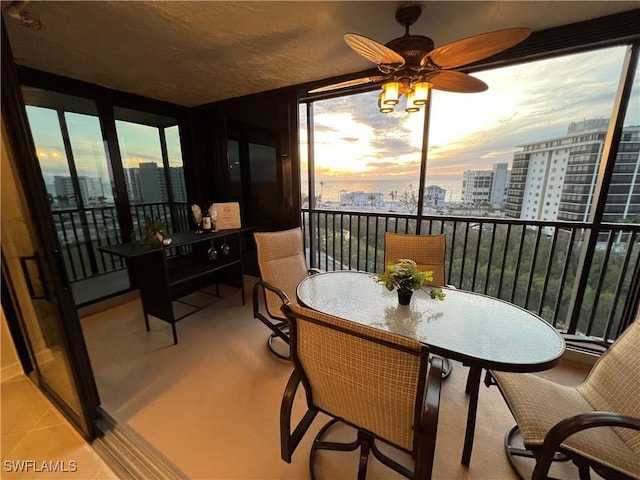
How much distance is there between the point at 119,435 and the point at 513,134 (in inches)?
138

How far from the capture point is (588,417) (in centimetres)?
91

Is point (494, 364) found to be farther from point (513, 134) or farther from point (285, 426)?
point (513, 134)

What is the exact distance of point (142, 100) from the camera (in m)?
3.08

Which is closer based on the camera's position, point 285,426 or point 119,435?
point 285,426

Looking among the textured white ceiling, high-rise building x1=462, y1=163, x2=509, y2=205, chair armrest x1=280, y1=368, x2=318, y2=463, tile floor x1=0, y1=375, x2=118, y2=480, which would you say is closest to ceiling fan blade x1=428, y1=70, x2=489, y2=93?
the textured white ceiling

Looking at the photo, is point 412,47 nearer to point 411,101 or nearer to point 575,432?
point 411,101

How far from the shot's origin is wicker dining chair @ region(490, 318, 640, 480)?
0.93m

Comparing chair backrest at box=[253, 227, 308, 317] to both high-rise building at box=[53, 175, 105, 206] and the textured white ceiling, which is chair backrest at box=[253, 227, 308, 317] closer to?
the textured white ceiling

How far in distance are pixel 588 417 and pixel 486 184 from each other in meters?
1.93

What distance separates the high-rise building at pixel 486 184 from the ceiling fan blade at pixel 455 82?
0.99 metres

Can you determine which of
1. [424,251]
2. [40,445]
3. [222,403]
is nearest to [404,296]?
[424,251]

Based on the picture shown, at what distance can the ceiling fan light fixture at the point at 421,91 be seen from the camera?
1414 mm

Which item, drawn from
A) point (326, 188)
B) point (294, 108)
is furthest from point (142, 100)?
point (326, 188)

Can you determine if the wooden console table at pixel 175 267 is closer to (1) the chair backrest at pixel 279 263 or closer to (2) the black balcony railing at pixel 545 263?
(1) the chair backrest at pixel 279 263
